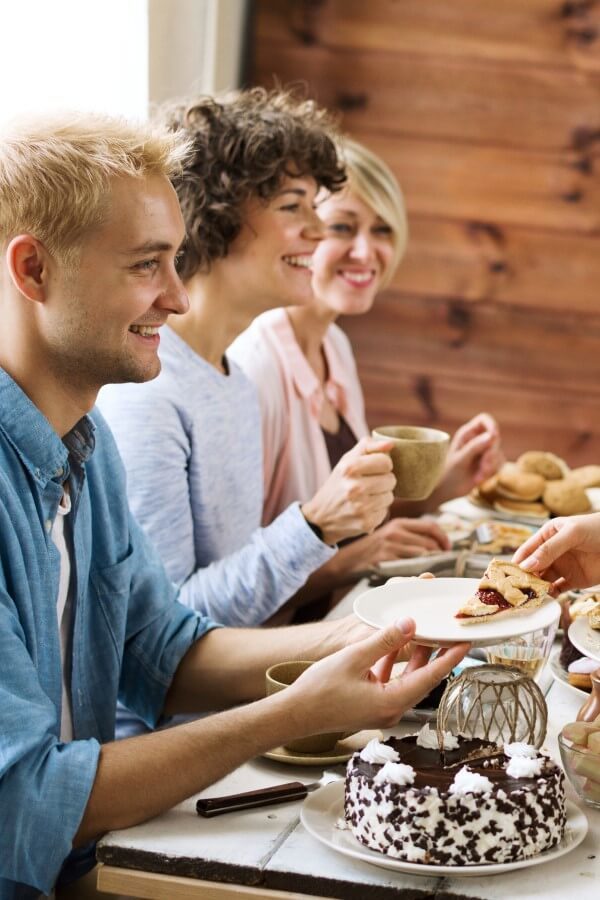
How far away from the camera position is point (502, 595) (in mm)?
1300

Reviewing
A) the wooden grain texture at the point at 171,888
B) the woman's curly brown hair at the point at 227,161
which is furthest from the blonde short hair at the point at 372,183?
the wooden grain texture at the point at 171,888

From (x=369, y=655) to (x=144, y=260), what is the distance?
1.74 ft

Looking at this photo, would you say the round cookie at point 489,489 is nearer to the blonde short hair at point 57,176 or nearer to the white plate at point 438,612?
the white plate at point 438,612

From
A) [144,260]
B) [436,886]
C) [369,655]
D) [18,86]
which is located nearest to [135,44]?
[18,86]

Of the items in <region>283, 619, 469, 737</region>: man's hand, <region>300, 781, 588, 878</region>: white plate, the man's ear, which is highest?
the man's ear

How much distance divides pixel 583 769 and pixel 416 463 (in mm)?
814

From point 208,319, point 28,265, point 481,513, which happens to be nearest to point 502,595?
point 28,265

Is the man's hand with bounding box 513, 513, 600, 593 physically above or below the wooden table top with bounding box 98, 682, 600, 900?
above

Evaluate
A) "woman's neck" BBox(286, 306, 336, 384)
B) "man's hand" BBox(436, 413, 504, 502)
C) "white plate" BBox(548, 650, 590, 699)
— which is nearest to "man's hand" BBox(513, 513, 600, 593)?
"white plate" BBox(548, 650, 590, 699)

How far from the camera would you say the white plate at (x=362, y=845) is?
1.04 meters

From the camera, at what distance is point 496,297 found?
371 centimetres

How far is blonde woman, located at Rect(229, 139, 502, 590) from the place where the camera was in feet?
8.52

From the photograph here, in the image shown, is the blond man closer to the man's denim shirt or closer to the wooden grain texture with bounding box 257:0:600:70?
the man's denim shirt

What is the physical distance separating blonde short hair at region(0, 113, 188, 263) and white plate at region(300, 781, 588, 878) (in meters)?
0.64
